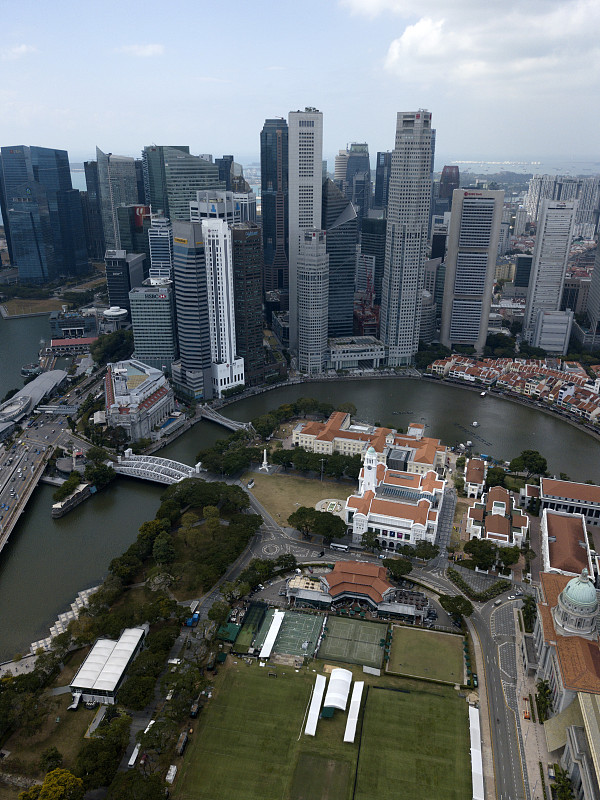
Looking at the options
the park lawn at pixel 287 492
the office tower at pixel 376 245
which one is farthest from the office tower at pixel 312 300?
the park lawn at pixel 287 492

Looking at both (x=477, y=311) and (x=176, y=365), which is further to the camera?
(x=477, y=311)

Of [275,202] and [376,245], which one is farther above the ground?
[275,202]

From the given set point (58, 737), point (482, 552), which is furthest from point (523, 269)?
point (58, 737)

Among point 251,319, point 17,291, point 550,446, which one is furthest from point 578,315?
point 17,291

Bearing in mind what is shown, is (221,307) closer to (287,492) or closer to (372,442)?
(372,442)

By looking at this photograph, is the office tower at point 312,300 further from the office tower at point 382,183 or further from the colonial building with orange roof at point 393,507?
the office tower at point 382,183

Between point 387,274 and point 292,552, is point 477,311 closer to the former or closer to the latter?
point 387,274

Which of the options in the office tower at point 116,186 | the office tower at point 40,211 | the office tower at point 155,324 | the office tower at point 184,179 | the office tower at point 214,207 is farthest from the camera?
the office tower at point 116,186
